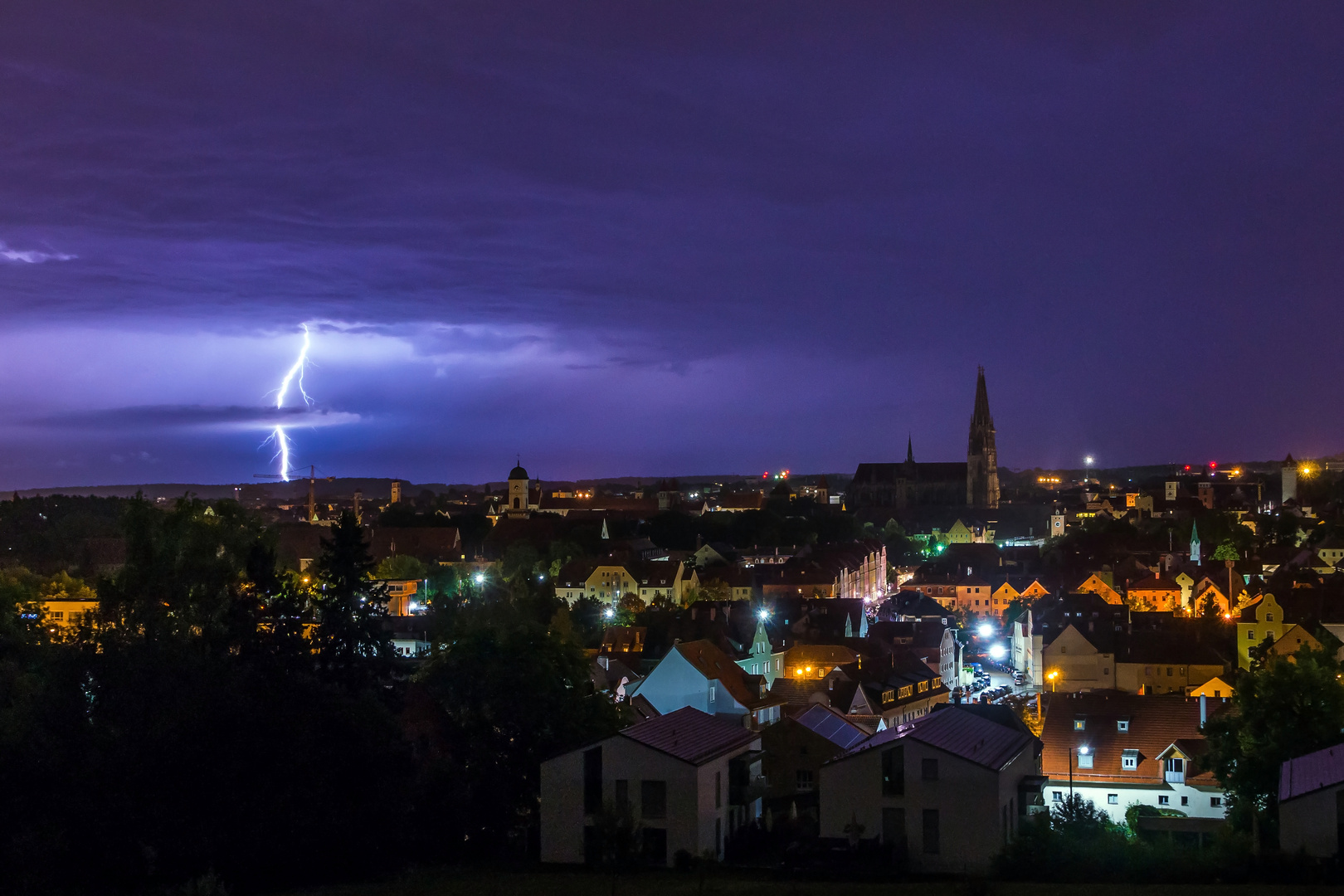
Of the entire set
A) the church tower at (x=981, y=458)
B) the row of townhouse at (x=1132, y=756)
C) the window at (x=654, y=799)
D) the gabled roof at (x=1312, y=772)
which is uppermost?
the church tower at (x=981, y=458)

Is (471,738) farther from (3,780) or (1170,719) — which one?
(1170,719)

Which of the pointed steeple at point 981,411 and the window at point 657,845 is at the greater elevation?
the pointed steeple at point 981,411

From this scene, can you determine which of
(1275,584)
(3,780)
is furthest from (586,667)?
(1275,584)

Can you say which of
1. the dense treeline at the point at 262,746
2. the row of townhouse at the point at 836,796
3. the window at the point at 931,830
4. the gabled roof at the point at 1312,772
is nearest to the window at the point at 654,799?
the row of townhouse at the point at 836,796

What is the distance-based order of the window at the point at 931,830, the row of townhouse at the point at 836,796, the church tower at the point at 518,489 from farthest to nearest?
the church tower at the point at 518,489, the window at the point at 931,830, the row of townhouse at the point at 836,796

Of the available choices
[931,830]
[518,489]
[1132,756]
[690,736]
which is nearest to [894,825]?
[931,830]

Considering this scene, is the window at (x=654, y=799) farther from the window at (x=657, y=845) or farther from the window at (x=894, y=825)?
the window at (x=894, y=825)
